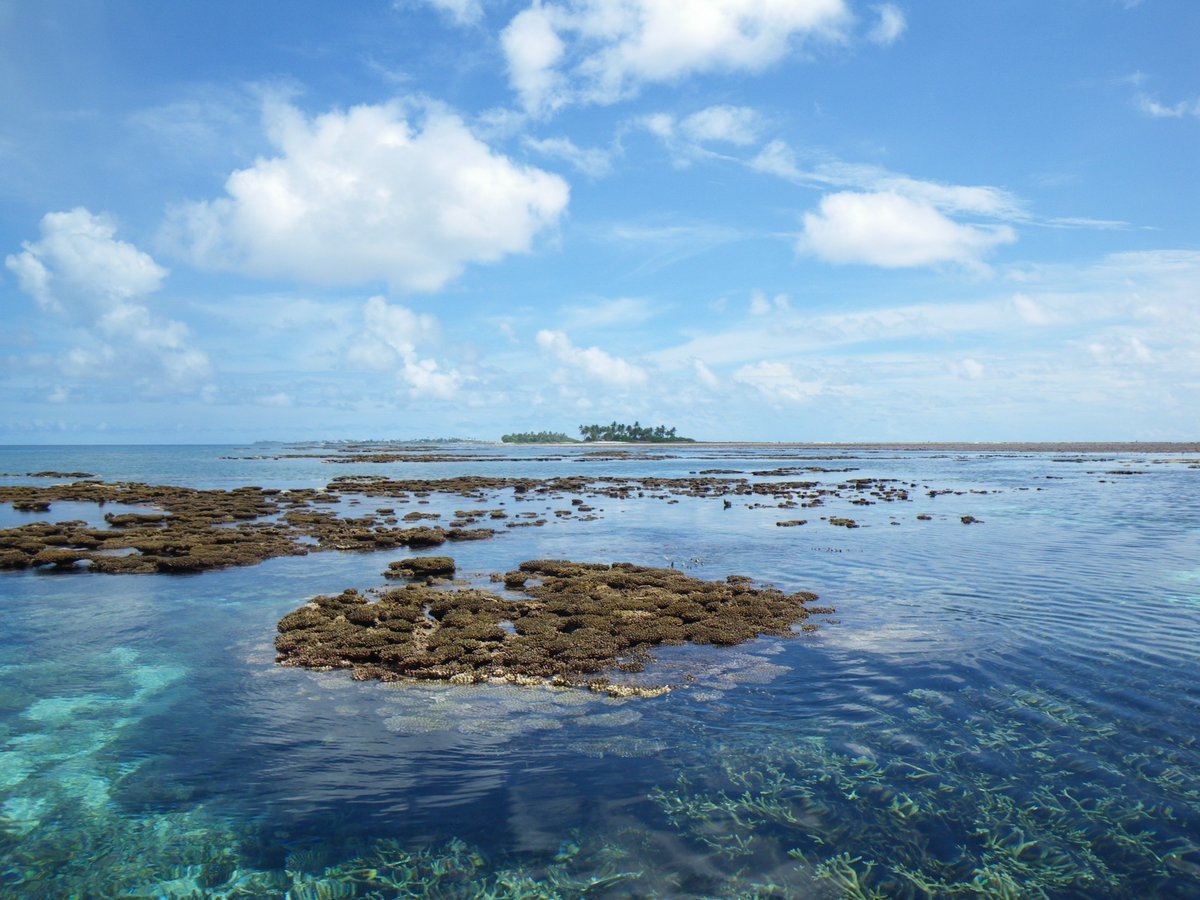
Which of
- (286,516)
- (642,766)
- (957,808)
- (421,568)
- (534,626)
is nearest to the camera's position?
(957,808)

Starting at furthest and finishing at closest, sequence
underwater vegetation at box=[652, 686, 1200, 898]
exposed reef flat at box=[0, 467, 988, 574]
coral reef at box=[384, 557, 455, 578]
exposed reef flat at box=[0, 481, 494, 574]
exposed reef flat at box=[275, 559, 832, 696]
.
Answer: exposed reef flat at box=[0, 467, 988, 574], exposed reef flat at box=[0, 481, 494, 574], coral reef at box=[384, 557, 455, 578], exposed reef flat at box=[275, 559, 832, 696], underwater vegetation at box=[652, 686, 1200, 898]

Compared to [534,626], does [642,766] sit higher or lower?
lower

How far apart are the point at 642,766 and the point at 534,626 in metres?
8.03

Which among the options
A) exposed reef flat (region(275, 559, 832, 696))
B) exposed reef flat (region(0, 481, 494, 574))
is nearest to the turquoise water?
exposed reef flat (region(275, 559, 832, 696))

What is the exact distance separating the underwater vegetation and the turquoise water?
0.04 m

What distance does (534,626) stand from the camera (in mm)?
18609

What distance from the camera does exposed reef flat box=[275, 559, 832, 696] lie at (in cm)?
1570

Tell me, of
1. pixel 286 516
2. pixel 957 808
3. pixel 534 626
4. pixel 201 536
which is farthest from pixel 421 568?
pixel 286 516

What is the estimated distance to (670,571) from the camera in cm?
2673

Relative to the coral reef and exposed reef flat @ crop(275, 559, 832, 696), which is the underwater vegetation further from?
the coral reef

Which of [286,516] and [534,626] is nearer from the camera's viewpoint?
[534,626]

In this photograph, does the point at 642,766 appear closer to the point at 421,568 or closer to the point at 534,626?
the point at 534,626

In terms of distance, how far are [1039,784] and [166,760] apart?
13.5 meters

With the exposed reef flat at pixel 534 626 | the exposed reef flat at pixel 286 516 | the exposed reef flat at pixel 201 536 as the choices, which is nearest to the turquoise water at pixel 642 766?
the exposed reef flat at pixel 534 626
